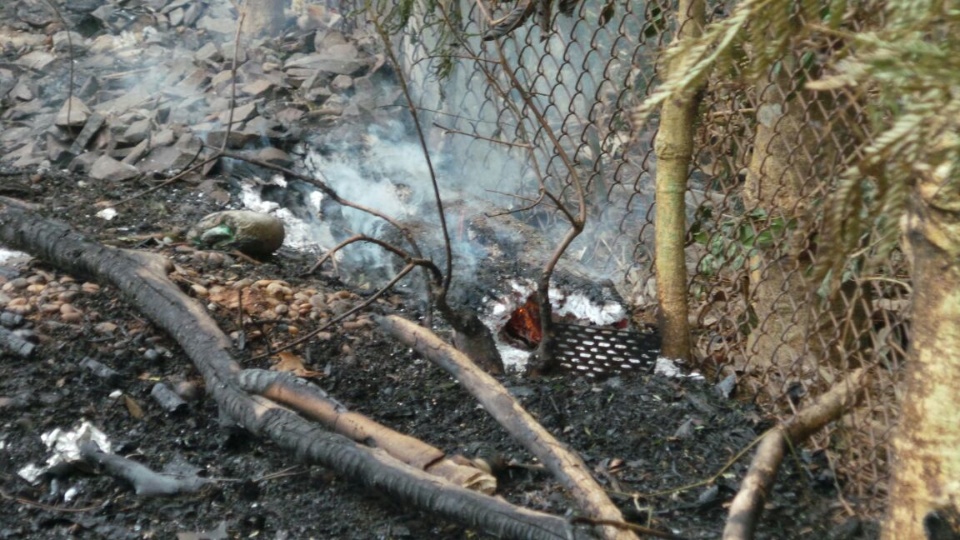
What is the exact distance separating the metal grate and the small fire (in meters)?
0.27

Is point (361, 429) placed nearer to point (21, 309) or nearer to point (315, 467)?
point (315, 467)

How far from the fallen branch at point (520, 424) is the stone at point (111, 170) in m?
2.62

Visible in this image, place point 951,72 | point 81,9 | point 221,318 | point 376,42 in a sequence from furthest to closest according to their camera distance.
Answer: point 81,9 < point 376,42 < point 221,318 < point 951,72

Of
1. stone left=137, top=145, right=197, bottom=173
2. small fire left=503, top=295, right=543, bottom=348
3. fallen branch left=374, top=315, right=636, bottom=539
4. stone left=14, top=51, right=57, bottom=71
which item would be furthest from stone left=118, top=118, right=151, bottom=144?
fallen branch left=374, top=315, right=636, bottom=539

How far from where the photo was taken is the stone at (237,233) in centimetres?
432

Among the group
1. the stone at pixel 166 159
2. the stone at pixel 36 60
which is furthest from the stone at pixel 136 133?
the stone at pixel 36 60

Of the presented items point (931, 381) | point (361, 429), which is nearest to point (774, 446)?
point (931, 381)

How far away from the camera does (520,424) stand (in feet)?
8.25

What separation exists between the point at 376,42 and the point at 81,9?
2715mm

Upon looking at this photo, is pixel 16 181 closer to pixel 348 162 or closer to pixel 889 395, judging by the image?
pixel 348 162

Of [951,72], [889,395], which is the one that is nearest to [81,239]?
[889,395]

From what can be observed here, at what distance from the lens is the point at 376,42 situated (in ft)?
21.7

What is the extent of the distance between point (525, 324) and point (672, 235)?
72 centimetres

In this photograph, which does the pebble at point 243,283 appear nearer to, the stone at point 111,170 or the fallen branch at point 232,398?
the fallen branch at point 232,398
